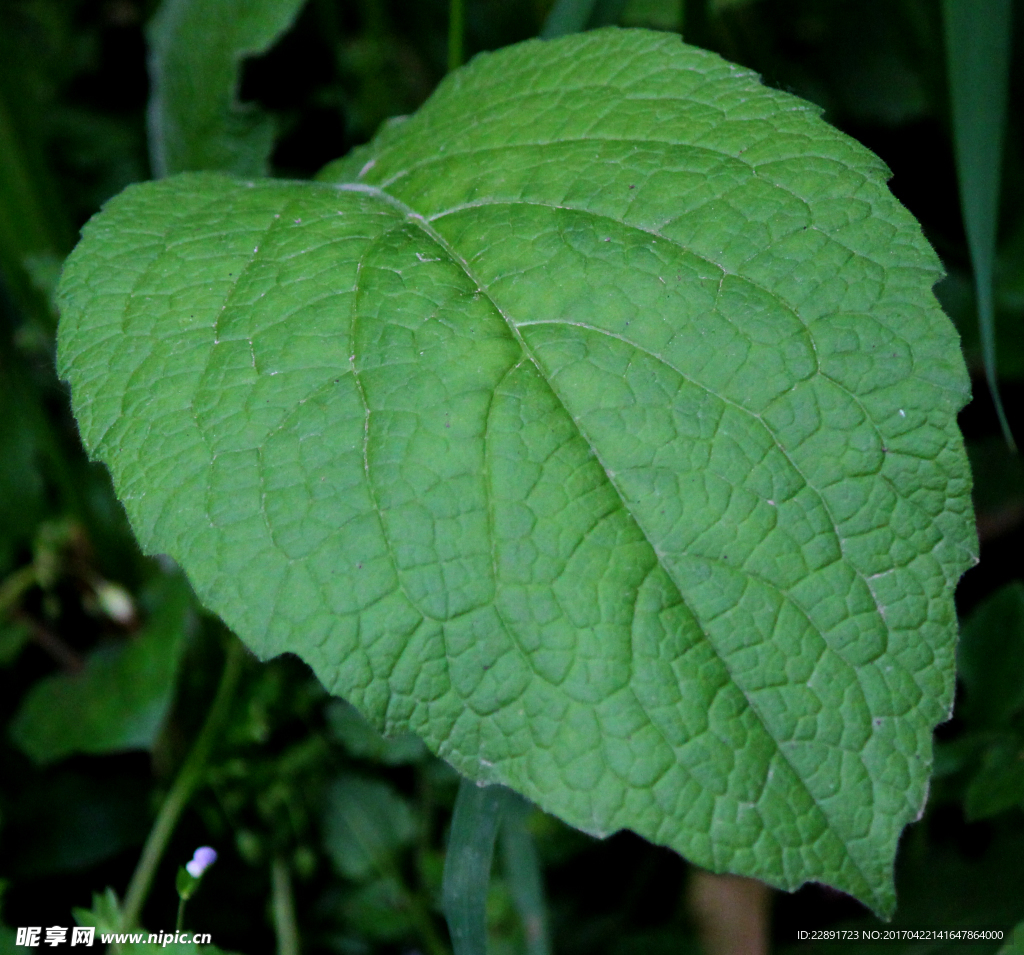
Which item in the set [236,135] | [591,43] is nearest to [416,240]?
[591,43]

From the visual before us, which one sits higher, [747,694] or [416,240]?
[416,240]

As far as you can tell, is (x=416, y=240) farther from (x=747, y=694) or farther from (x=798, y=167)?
(x=747, y=694)

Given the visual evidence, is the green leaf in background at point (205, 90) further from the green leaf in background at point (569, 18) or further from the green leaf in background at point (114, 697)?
the green leaf in background at point (114, 697)

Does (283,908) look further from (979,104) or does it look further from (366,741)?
Result: (979,104)

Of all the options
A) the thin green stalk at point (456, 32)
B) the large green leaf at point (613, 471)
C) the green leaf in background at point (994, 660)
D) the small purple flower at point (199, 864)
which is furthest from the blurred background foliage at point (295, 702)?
the large green leaf at point (613, 471)

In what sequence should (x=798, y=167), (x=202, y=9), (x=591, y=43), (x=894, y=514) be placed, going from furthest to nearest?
(x=202, y=9) < (x=591, y=43) < (x=798, y=167) < (x=894, y=514)

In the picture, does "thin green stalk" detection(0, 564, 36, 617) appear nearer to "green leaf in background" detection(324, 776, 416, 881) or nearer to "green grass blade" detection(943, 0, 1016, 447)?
"green leaf in background" detection(324, 776, 416, 881)
